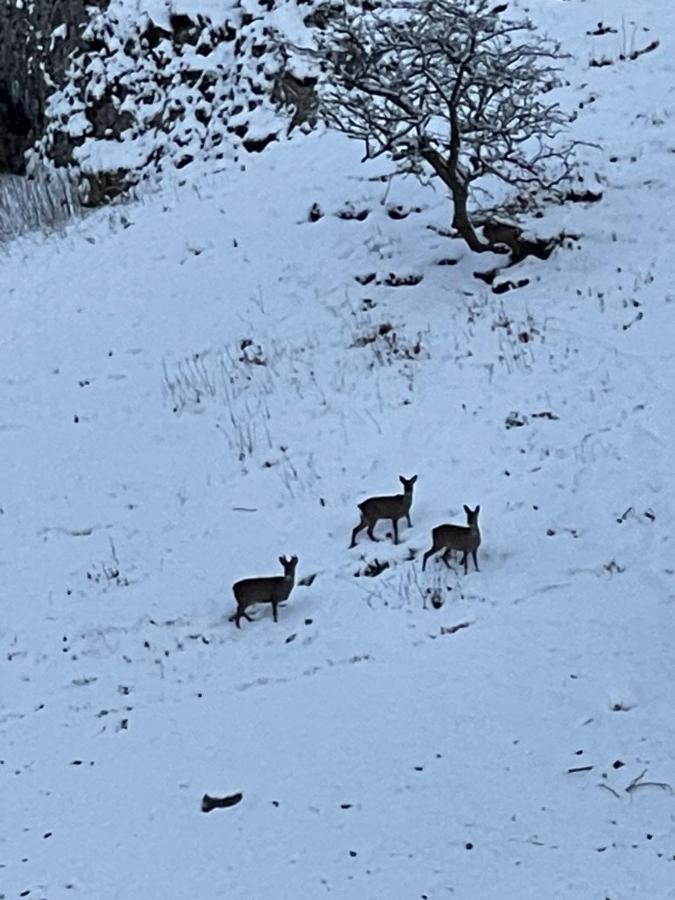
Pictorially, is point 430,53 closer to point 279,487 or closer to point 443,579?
point 279,487

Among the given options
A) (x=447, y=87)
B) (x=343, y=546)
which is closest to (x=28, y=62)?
(x=447, y=87)

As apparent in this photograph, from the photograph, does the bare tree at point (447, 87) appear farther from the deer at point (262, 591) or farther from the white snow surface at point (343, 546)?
the deer at point (262, 591)

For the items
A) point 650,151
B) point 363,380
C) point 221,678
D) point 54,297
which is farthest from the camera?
point 54,297

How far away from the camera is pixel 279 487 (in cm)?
1057

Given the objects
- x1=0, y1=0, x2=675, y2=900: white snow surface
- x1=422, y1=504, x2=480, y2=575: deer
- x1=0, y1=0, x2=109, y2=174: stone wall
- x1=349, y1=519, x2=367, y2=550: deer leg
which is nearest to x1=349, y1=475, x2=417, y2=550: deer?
x1=349, y1=519, x2=367, y2=550: deer leg

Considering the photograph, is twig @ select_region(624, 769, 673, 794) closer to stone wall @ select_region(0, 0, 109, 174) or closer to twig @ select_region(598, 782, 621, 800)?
twig @ select_region(598, 782, 621, 800)

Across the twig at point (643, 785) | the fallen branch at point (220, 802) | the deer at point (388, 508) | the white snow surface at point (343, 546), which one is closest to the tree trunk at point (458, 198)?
the white snow surface at point (343, 546)

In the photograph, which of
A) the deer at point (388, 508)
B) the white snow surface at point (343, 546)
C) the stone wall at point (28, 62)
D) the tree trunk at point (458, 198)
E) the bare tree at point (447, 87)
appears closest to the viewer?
the white snow surface at point (343, 546)

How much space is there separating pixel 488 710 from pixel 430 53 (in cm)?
811

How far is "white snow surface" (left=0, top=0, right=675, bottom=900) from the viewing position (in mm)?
6332

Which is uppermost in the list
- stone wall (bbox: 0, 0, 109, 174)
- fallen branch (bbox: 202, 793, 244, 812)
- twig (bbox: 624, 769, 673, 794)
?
stone wall (bbox: 0, 0, 109, 174)

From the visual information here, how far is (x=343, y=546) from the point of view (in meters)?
9.44

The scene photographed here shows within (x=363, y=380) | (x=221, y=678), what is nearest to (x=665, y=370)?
(x=363, y=380)

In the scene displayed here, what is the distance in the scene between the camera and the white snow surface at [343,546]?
249 inches
